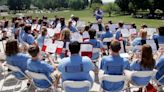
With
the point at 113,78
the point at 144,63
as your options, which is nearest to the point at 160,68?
the point at 144,63

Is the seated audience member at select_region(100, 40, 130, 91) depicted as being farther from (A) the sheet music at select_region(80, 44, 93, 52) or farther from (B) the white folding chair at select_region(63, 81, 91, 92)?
(A) the sheet music at select_region(80, 44, 93, 52)

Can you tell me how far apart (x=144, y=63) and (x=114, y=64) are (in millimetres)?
755

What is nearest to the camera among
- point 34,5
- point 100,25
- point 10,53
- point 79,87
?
point 79,87

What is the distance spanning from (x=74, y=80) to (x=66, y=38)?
398 cm

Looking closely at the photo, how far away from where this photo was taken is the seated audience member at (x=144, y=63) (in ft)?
25.7

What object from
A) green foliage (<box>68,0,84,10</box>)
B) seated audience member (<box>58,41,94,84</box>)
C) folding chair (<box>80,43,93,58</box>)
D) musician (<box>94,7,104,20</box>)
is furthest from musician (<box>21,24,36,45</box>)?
green foliage (<box>68,0,84,10</box>)

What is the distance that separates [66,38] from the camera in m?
11.2

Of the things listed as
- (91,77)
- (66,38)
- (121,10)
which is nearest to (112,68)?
(91,77)

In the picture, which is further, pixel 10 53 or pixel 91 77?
pixel 10 53

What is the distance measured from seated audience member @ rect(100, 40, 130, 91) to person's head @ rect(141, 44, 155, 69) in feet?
1.37

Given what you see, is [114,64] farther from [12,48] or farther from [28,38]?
[28,38]

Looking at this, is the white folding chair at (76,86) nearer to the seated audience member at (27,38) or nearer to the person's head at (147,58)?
the person's head at (147,58)

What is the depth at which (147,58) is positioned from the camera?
7934 millimetres

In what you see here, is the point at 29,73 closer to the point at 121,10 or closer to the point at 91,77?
the point at 91,77
